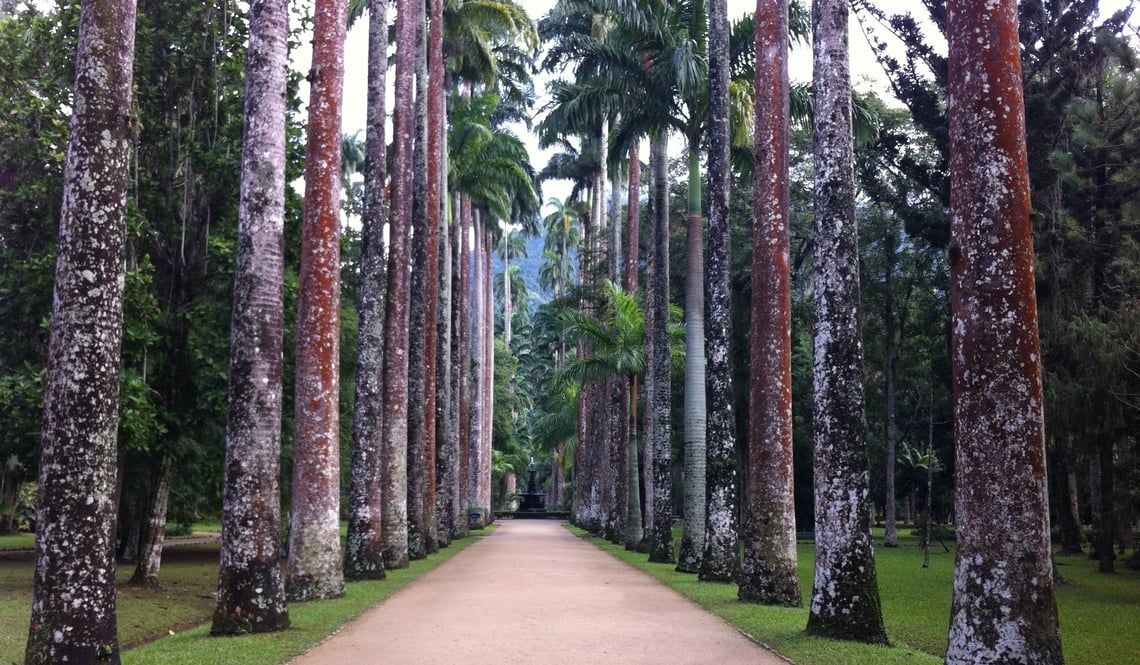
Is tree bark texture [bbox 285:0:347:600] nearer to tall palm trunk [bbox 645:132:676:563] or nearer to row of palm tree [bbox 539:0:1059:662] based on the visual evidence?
row of palm tree [bbox 539:0:1059:662]

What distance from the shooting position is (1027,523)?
615 centimetres

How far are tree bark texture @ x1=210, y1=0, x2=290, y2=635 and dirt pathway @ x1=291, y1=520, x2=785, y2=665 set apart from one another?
1169 millimetres

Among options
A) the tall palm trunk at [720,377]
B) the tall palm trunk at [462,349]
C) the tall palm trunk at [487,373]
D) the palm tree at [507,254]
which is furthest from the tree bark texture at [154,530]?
the palm tree at [507,254]

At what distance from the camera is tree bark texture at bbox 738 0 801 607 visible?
13812mm

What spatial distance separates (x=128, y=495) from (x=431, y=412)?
27.8ft

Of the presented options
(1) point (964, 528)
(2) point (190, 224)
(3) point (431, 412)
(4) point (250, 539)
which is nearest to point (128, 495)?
(2) point (190, 224)

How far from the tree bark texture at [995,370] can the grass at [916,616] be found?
9.96 feet

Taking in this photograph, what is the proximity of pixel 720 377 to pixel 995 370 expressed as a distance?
1072 cm

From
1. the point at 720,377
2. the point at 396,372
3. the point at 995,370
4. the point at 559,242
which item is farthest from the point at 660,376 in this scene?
the point at 559,242

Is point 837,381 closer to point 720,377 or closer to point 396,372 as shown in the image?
point 720,377

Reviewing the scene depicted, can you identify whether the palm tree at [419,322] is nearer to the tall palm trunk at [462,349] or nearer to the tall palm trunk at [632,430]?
the tall palm trunk at [632,430]

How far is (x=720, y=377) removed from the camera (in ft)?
55.8

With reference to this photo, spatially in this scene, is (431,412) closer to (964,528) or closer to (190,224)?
(190,224)

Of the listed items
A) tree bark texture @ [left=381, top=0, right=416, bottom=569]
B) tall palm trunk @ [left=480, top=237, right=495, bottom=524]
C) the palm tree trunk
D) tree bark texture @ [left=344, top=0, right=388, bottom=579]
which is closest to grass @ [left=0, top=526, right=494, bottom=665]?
tree bark texture @ [left=344, top=0, right=388, bottom=579]
